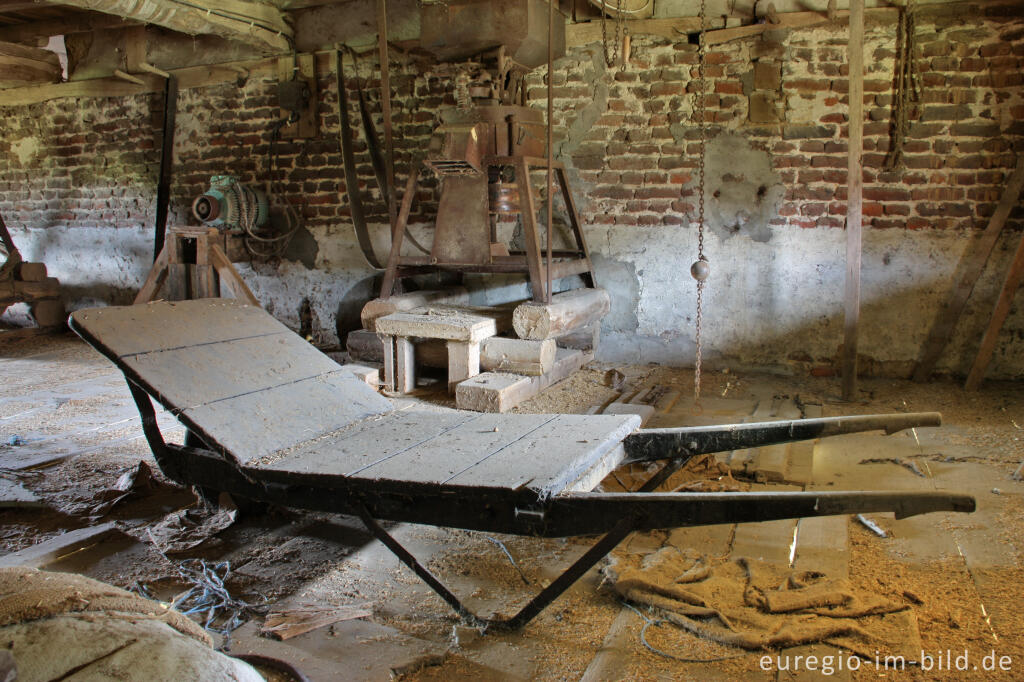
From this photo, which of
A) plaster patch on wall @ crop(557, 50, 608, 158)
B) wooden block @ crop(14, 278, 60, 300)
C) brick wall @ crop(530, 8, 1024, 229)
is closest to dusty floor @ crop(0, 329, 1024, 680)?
brick wall @ crop(530, 8, 1024, 229)

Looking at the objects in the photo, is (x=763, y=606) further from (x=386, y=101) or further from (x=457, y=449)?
(x=386, y=101)

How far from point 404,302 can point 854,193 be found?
3.04 metres

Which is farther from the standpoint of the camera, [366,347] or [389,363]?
[366,347]

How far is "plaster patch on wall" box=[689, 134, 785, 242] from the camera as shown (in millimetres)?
5176

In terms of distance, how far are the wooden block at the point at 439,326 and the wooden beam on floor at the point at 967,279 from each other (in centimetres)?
301

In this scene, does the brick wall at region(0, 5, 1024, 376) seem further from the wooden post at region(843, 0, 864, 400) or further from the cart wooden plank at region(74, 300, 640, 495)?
the cart wooden plank at region(74, 300, 640, 495)

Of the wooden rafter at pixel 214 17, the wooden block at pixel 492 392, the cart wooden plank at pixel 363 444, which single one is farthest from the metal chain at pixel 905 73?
the wooden rafter at pixel 214 17

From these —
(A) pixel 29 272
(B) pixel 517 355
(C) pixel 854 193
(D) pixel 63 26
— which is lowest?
(B) pixel 517 355

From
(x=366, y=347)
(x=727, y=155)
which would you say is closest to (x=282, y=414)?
(x=366, y=347)

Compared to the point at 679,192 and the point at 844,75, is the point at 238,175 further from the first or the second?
the point at 844,75

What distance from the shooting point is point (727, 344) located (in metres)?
5.46

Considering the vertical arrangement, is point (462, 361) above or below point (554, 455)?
below

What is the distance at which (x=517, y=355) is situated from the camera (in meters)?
4.59

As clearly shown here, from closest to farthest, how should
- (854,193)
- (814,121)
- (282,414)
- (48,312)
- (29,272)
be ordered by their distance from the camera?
1. (282,414)
2. (854,193)
3. (814,121)
4. (29,272)
5. (48,312)
